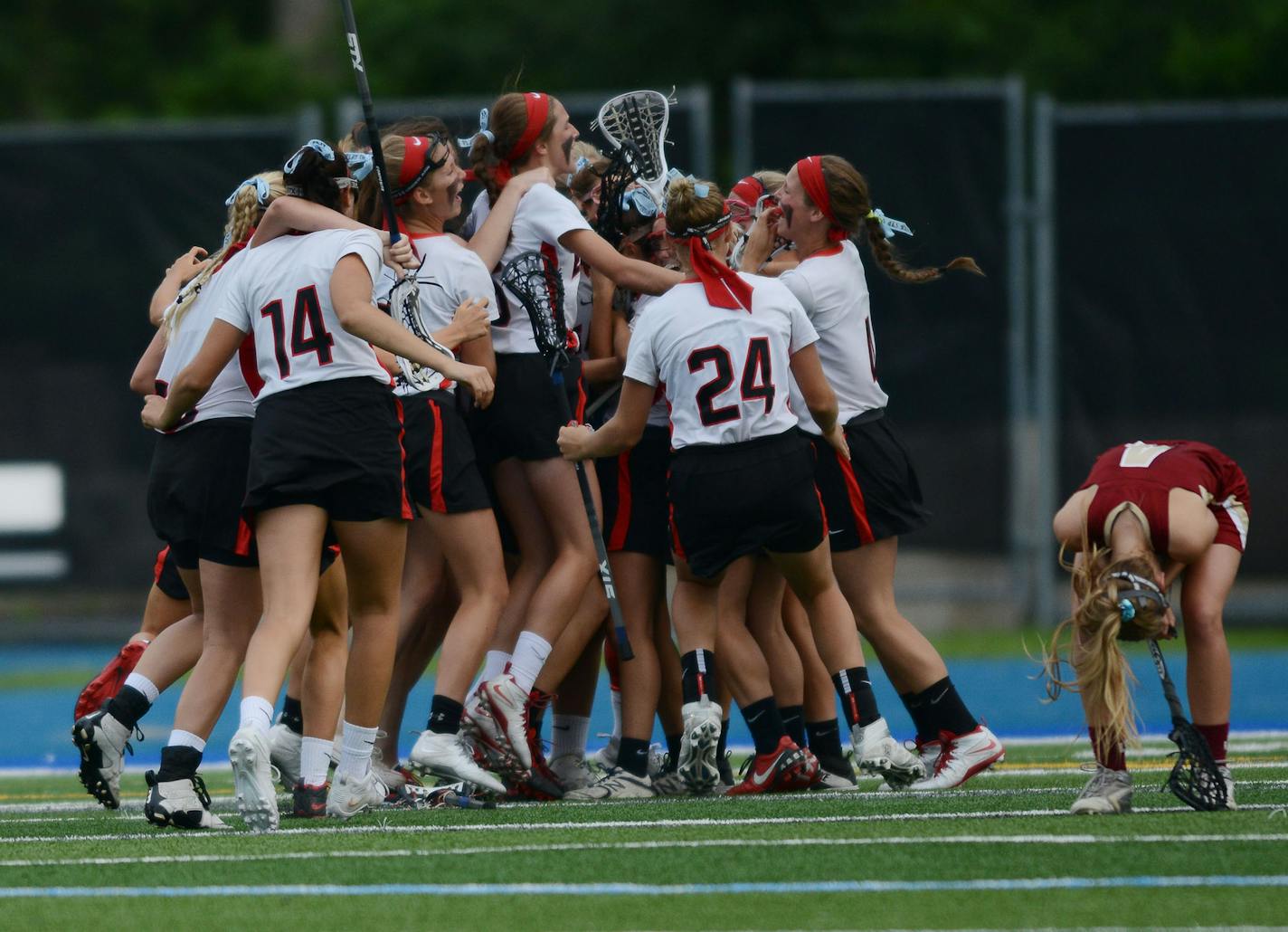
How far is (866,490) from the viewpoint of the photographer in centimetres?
727

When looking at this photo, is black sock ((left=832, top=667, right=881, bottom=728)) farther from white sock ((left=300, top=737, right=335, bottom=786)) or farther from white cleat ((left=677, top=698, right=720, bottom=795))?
white sock ((left=300, top=737, right=335, bottom=786))

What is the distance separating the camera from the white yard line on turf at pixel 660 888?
15.6ft

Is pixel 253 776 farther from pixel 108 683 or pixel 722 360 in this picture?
pixel 722 360

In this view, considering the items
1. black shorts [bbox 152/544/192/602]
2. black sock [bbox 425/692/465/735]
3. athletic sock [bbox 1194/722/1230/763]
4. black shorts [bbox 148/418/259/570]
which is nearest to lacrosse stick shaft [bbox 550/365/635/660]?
black sock [bbox 425/692/465/735]

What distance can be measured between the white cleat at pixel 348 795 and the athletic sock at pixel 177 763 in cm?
44

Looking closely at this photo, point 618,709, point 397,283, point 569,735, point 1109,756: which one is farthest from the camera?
point 618,709

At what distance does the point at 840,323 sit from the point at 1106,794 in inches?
83.3

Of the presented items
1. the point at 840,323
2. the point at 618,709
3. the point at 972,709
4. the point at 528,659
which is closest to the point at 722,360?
the point at 840,323

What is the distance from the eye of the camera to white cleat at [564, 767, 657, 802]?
709 cm

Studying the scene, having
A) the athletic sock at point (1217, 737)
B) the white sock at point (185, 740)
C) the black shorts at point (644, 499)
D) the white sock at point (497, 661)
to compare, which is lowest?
the athletic sock at point (1217, 737)

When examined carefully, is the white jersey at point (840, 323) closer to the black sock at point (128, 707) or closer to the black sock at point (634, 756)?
the black sock at point (634, 756)

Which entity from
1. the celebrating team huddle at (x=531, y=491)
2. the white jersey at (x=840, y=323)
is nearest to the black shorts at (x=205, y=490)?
the celebrating team huddle at (x=531, y=491)

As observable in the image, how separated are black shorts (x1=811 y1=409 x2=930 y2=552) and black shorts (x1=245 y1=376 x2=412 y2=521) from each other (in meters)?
1.69

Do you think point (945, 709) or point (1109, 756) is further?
point (945, 709)
